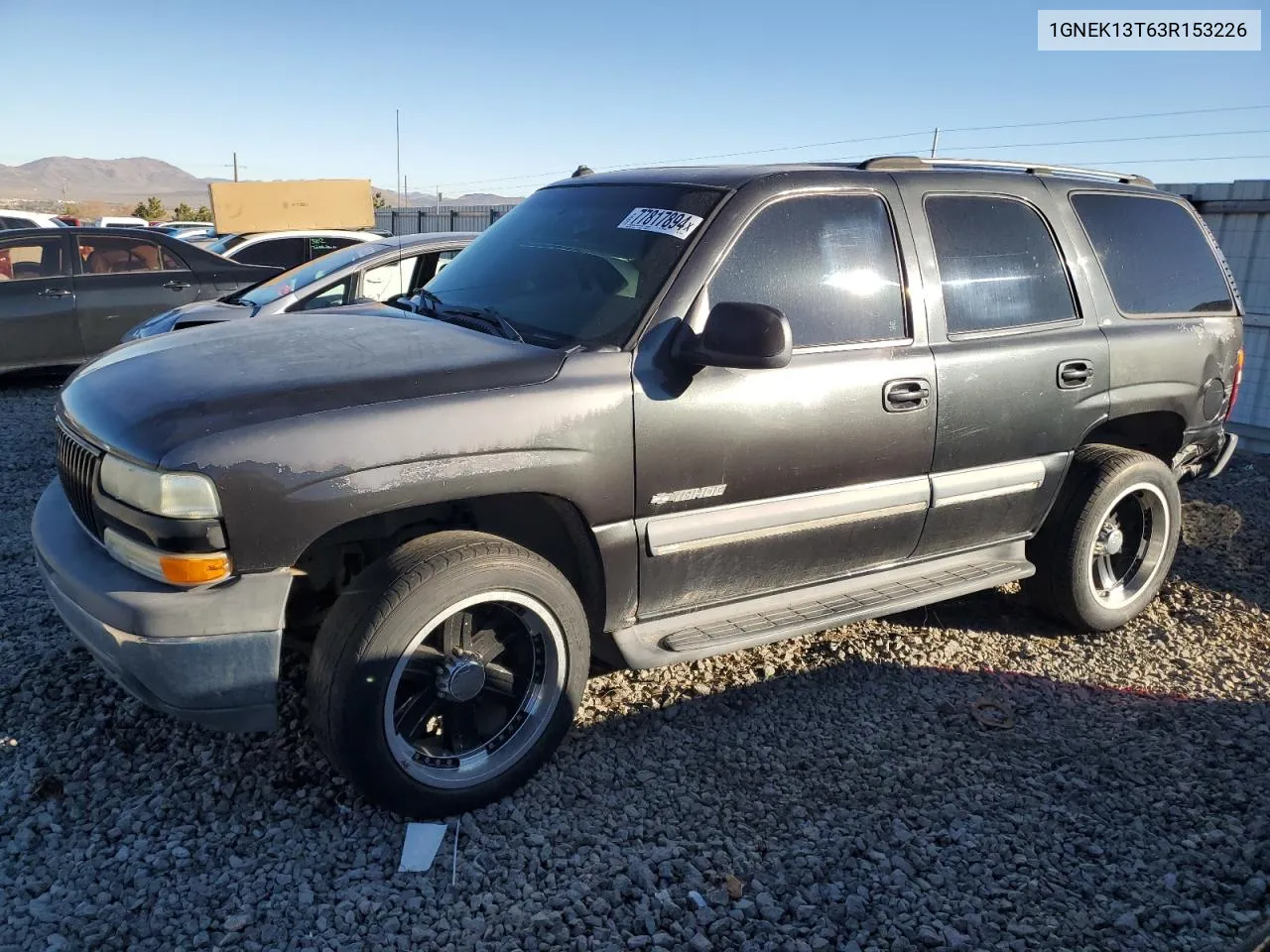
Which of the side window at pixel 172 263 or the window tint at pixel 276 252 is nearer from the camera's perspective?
the side window at pixel 172 263

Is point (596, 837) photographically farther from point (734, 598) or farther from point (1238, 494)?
point (1238, 494)

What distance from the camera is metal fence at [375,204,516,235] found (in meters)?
20.6

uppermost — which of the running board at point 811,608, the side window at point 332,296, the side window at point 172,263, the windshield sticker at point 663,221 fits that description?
the side window at point 172,263

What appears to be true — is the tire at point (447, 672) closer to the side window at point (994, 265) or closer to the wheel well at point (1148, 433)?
the side window at point (994, 265)

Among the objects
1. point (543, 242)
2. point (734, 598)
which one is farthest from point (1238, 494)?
point (543, 242)

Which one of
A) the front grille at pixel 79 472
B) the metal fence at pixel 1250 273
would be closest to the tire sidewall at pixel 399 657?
the front grille at pixel 79 472

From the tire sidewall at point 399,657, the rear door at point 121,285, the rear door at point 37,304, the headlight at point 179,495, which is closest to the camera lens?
the headlight at point 179,495

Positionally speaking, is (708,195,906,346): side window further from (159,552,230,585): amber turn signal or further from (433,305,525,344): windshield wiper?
(159,552,230,585): amber turn signal

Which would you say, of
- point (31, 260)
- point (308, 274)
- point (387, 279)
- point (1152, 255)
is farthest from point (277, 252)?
point (1152, 255)

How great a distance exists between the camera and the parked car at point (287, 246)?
1232 centimetres

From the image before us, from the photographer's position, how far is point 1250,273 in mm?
8328

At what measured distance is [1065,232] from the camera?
4246 mm

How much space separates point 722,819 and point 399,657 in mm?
1134

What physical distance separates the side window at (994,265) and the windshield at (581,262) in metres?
1.04
